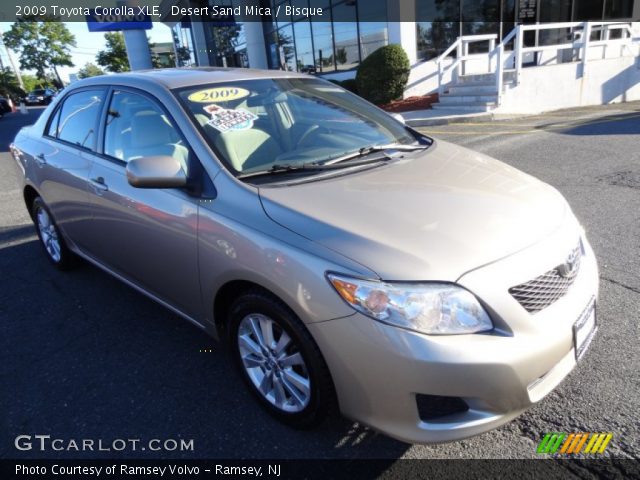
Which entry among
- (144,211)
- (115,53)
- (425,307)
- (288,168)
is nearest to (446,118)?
(288,168)

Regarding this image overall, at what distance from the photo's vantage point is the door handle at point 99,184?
3.11m

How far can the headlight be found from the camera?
1.80 meters

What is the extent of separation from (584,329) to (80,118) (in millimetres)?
3638

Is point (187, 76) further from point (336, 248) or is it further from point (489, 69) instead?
point (489, 69)

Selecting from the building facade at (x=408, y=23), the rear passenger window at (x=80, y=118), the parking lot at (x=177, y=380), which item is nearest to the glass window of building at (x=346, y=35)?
the building facade at (x=408, y=23)

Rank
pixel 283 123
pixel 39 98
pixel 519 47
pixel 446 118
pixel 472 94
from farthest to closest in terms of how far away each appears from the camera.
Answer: pixel 39 98, pixel 472 94, pixel 519 47, pixel 446 118, pixel 283 123

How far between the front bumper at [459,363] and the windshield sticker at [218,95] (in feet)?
5.31

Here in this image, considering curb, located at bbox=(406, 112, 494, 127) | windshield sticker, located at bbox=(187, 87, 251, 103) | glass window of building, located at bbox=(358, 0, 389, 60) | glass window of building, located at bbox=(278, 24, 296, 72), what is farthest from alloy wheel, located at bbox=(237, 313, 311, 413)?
glass window of building, located at bbox=(278, 24, 296, 72)

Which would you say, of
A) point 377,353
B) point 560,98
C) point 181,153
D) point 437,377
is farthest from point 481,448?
point 560,98

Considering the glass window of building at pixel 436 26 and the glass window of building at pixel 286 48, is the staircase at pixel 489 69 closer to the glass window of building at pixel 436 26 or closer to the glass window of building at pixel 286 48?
the glass window of building at pixel 436 26

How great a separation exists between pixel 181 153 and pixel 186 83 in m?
0.51

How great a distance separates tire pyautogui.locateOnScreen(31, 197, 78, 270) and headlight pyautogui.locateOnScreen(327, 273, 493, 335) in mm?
3337

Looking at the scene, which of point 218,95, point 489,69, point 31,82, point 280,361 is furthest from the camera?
point 31,82

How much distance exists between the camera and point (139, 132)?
3.02m
